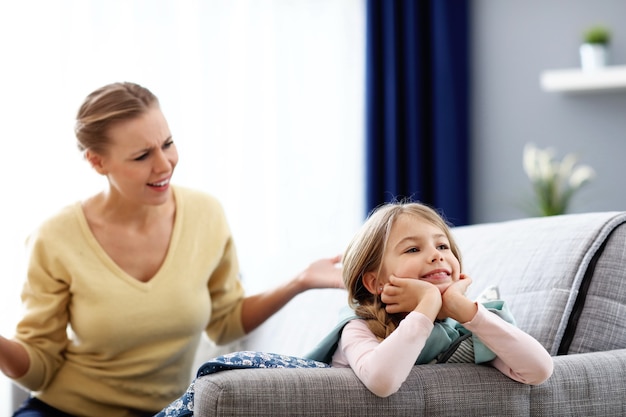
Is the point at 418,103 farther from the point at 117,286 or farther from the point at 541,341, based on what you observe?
the point at 541,341

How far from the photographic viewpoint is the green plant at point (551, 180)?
12.0ft

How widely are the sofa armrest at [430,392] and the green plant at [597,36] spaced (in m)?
2.46

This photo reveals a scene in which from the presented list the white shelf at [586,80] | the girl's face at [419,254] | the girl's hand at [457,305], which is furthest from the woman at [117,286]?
the white shelf at [586,80]

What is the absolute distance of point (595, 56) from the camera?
368 centimetres

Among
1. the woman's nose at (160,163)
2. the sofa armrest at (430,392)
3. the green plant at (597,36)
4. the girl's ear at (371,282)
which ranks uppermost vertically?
the green plant at (597,36)

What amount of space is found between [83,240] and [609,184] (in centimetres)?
256

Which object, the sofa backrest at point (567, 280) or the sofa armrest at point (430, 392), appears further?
the sofa backrest at point (567, 280)

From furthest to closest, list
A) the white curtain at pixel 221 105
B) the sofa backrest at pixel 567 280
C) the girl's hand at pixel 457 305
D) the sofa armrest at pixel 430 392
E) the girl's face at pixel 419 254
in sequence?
1. the white curtain at pixel 221 105
2. the sofa backrest at pixel 567 280
3. the girl's face at pixel 419 254
4. the girl's hand at pixel 457 305
5. the sofa armrest at pixel 430 392

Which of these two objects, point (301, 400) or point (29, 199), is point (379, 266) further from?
point (29, 199)

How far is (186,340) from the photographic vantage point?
2.14m

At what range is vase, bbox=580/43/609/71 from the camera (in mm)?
3670

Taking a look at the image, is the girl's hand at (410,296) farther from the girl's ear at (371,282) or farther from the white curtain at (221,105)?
the white curtain at (221,105)

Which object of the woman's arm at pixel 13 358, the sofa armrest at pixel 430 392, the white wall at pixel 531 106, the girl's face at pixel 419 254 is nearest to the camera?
the sofa armrest at pixel 430 392

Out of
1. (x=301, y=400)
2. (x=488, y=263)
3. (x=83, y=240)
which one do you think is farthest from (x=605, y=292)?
(x=83, y=240)
